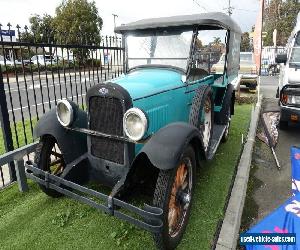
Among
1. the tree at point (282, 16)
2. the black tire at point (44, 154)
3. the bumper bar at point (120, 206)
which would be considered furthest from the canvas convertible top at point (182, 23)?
the tree at point (282, 16)

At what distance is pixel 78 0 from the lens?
1039 inches

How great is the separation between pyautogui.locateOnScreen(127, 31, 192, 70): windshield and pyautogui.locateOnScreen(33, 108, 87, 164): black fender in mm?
1343

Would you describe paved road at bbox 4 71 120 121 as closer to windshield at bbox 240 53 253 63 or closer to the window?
the window

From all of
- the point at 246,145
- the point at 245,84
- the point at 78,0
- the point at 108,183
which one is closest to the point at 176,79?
the point at 108,183

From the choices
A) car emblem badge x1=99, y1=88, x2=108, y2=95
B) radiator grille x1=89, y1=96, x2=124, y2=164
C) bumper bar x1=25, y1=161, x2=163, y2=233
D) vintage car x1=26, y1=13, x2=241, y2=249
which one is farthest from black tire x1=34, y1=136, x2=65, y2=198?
car emblem badge x1=99, y1=88, x2=108, y2=95

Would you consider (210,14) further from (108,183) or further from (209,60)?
(108,183)

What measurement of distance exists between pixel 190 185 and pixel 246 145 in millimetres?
2869

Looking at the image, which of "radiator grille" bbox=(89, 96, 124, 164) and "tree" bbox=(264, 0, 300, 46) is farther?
"tree" bbox=(264, 0, 300, 46)

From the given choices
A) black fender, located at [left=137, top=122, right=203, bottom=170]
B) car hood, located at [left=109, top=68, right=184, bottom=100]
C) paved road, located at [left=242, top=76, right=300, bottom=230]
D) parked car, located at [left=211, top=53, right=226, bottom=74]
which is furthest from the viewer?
parked car, located at [left=211, top=53, right=226, bottom=74]

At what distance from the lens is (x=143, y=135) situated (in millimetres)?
2832

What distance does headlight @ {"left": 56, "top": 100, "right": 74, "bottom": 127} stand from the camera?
334 centimetres

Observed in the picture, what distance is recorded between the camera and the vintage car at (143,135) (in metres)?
2.71

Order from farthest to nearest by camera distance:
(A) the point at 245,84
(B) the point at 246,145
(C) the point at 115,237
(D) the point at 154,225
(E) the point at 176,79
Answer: (A) the point at 245,84 < (B) the point at 246,145 < (E) the point at 176,79 < (C) the point at 115,237 < (D) the point at 154,225

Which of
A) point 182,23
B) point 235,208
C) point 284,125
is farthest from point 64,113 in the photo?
point 284,125
